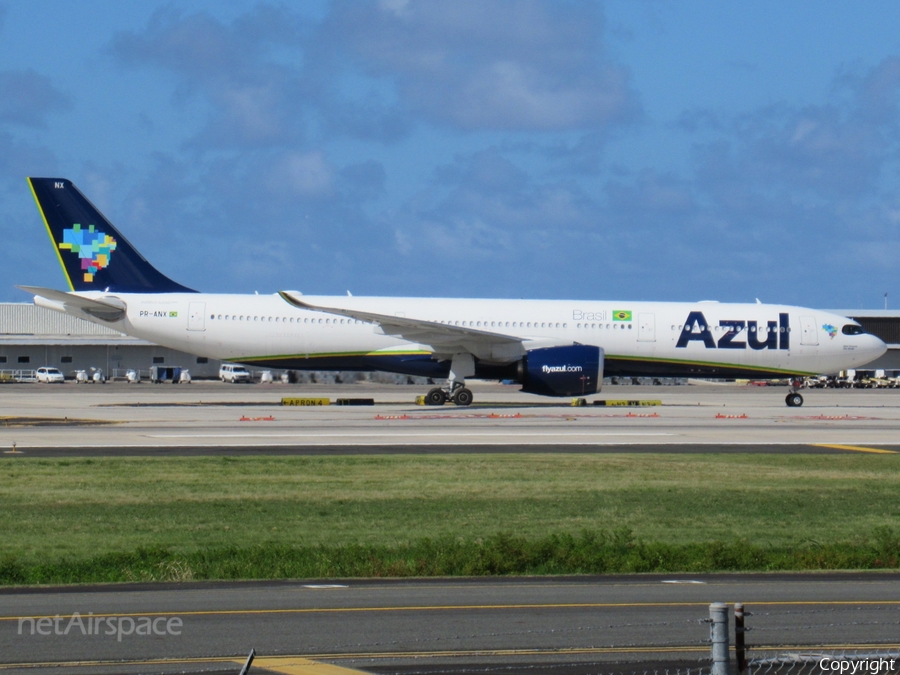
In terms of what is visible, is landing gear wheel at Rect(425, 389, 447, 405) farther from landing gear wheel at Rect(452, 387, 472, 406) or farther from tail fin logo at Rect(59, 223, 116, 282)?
tail fin logo at Rect(59, 223, 116, 282)

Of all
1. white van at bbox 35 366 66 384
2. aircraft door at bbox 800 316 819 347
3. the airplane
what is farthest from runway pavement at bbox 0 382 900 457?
white van at bbox 35 366 66 384

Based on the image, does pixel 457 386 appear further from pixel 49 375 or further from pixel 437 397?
pixel 49 375

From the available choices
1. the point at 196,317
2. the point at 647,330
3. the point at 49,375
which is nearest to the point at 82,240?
the point at 196,317

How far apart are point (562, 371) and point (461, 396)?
5.13 m

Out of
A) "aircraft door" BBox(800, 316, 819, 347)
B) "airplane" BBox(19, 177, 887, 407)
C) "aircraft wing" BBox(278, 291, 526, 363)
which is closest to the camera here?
"aircraft wing" BBox(278, 291, 526, 363)

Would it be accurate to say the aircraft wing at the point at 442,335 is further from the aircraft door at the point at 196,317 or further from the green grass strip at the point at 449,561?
the green grass strip at the point at 449,561

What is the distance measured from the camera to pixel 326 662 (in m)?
9.01

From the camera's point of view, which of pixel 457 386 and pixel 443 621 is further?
→ pixel 457 386

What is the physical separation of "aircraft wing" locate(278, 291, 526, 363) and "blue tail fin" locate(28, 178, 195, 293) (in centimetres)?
776

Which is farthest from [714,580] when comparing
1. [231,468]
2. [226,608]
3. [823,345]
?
[823,345]

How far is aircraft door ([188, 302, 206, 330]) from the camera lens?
4662 cm

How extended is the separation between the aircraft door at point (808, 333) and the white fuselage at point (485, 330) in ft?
0.14

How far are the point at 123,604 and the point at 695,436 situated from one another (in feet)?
80.1

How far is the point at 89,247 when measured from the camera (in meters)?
46.6
